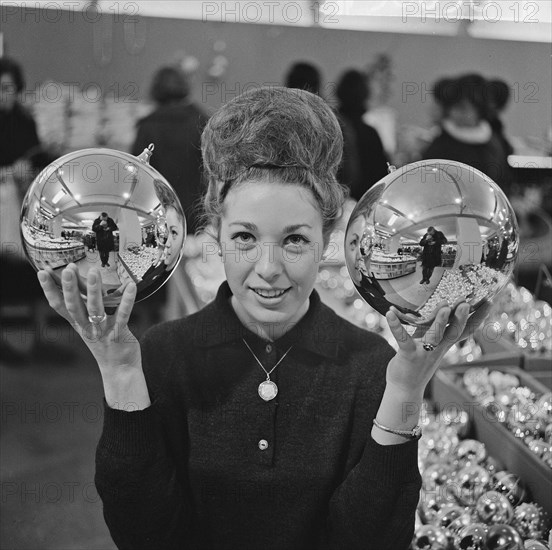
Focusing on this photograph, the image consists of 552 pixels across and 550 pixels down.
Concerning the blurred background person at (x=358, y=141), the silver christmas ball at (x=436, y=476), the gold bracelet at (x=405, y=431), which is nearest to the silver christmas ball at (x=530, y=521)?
the silver christmas ball at (x=436, y=476)

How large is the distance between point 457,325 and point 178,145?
6.66 ft

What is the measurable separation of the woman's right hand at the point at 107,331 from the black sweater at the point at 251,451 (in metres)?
0.05

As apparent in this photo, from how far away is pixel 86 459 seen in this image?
98.9 inches

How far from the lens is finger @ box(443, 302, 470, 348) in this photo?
3.20ft

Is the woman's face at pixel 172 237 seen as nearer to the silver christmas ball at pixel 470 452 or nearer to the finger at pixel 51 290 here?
the finger at pixel 51 290

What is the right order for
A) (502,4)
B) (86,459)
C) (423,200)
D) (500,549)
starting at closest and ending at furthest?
(423,200)
(500,549)
(502,4)
(86,459)

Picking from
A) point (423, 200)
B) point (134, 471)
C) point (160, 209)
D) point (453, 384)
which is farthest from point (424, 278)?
point (453, 384)

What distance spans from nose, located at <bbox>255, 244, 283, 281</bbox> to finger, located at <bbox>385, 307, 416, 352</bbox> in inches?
7.5

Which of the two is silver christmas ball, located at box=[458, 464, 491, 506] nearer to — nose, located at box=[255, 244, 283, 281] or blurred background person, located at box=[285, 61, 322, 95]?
nose, located at box=[255, 244, 283, 281]

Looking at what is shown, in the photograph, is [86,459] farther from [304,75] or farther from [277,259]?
[304,75]

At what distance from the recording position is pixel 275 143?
113 cm

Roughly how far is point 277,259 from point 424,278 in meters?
0.24

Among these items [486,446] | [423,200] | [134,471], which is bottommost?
[486,446]

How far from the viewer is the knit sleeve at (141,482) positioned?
3.78 feet
